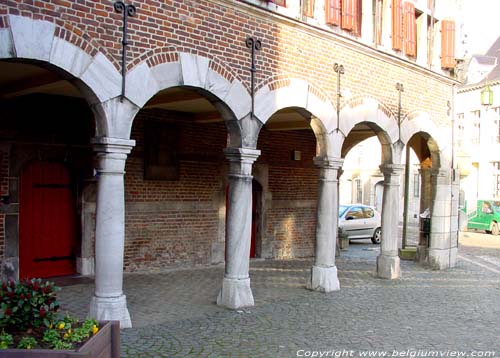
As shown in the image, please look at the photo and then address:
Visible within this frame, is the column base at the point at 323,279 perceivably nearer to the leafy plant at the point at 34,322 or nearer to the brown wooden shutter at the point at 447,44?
the leafy plant at the point at 34,322

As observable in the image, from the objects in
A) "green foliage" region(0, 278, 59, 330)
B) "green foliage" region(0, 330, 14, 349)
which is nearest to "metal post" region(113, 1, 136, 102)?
"green foliage" region(0, 278, 59, 330)

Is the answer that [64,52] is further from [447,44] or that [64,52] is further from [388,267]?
[447,44]

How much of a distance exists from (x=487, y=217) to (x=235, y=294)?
1964 centimetres

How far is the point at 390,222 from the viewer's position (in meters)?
10.8

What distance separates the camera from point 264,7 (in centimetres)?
804

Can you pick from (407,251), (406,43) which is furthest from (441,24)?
(407,251)

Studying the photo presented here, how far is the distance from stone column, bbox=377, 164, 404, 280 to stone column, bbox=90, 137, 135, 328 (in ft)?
19.6

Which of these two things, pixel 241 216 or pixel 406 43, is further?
pixel 406 43

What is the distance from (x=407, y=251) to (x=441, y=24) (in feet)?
18.2

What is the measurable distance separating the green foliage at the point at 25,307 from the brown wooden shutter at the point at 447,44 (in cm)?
1075

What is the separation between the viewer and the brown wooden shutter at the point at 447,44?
40.5ft

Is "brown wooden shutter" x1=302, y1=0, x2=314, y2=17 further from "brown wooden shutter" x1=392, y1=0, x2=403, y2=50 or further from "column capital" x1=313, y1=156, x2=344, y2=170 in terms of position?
"brown wooden shutter" x1=392, y1=0, x2=403, y2=50

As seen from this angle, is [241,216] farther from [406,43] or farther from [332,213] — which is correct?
[406,43]

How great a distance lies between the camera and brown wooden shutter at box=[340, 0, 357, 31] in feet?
31.1
